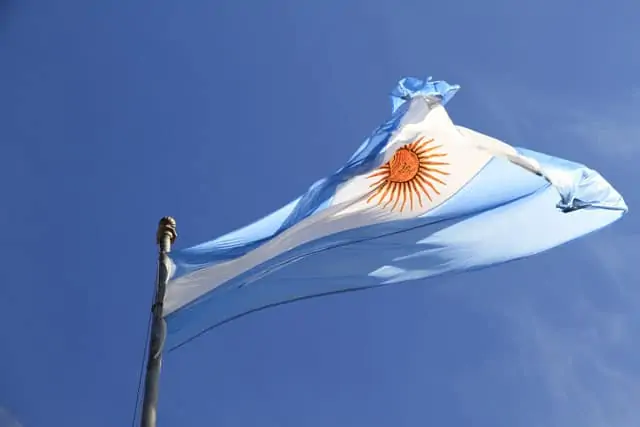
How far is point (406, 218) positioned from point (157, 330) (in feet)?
13.1

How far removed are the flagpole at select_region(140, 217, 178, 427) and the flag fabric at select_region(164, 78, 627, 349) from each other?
0.20 metres

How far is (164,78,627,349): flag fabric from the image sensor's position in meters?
13.5

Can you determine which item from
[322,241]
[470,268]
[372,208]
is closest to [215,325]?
[322,241]

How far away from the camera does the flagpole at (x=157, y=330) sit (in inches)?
439

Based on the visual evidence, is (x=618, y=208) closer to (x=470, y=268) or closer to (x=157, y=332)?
(x=470, y=268)

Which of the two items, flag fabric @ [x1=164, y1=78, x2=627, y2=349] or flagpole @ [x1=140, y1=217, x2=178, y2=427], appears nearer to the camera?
flagpole @ [x1=140, y1=217, x2=178, y2=427]

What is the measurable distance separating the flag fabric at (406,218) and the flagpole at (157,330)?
8.0 inches

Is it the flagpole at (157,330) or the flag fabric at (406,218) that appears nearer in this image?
the flagpole at (157,330)

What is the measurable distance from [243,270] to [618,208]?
572cm

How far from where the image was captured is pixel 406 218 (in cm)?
1443

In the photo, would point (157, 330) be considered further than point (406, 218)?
No

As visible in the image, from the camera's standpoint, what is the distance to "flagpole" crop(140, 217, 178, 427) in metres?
11.1

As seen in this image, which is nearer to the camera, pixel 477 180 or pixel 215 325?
pixel 215 325

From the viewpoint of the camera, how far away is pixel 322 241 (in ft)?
46.3
